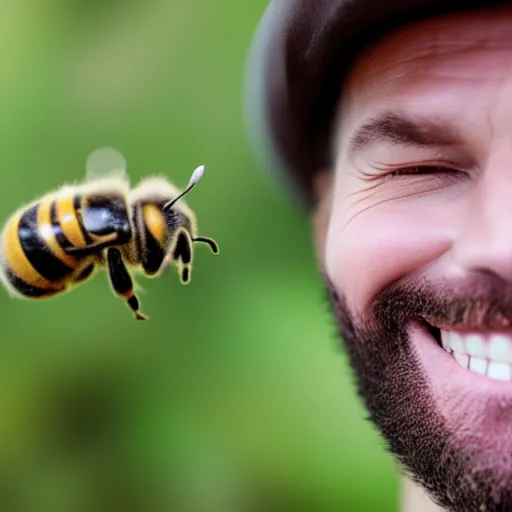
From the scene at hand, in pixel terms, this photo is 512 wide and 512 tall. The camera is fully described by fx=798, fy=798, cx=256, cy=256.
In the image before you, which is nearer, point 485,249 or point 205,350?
point 485,249

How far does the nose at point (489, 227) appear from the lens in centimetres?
97

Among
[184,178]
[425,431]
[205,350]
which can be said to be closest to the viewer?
[425,431]

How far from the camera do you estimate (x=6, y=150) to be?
2770 mm

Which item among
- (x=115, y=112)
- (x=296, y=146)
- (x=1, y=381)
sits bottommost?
(x=1, y=381)

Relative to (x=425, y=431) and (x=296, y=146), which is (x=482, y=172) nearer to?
(x=425, y=431)

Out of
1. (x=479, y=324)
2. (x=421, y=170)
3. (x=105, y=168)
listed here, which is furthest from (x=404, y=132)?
(x=105, y=168)

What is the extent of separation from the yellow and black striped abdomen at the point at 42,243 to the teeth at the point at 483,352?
1.71 ft

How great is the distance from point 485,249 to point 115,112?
2061mm

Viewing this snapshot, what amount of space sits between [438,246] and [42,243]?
0.52 meters

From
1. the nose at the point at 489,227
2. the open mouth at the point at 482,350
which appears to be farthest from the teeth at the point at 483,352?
the nose at the point at 489,227

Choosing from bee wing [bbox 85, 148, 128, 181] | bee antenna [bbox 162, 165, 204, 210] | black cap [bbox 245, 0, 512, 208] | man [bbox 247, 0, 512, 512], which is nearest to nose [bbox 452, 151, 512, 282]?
man [bbox 247, 0, 512, 512]

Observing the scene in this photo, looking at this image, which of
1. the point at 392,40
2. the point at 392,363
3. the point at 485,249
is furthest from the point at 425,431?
the point at 392,40

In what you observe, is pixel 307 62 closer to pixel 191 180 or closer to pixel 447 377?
pixel 191 180

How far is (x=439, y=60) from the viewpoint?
3.62 feet
